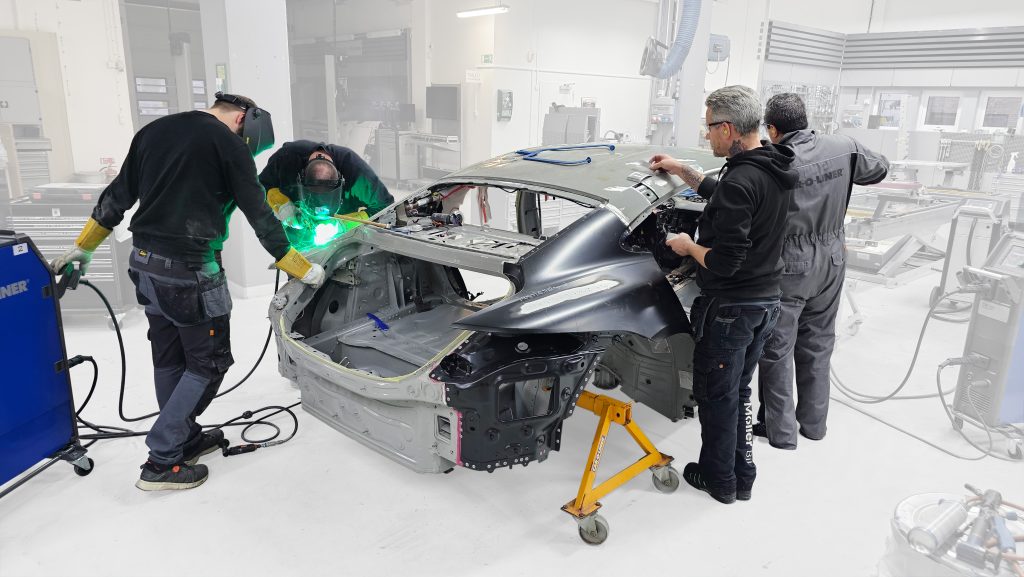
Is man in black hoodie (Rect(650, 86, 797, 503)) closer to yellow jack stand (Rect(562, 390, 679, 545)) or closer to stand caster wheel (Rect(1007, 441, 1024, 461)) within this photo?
yellow jack stand (Rect(562, 390, 679, 545))

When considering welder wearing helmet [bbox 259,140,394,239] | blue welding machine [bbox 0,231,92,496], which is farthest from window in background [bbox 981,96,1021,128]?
blue welding machine [bbox 0,231,92,496]

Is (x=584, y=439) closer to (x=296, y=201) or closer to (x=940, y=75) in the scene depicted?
(x=296, y=201)

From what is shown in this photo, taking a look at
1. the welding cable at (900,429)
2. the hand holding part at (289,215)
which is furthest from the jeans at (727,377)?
the hand holding part at (289,215)

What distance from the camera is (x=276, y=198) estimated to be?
395 cm

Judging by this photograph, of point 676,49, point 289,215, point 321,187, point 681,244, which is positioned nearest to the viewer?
point 681,244

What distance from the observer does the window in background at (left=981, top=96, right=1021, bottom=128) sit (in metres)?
7.44

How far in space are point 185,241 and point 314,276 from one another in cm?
57

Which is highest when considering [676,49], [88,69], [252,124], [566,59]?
[566,59]

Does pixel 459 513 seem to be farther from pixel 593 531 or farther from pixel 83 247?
pixel 83 247

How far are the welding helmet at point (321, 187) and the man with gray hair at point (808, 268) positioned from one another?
2376 mm

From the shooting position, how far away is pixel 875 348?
15.9 ft

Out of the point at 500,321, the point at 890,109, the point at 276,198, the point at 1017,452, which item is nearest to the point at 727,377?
the point at 500,321

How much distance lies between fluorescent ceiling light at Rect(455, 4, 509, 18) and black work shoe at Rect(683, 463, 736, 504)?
7013 mm

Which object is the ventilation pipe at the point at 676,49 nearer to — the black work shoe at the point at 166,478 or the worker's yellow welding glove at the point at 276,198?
the worker's yellow welding glove at the point at 276,198
